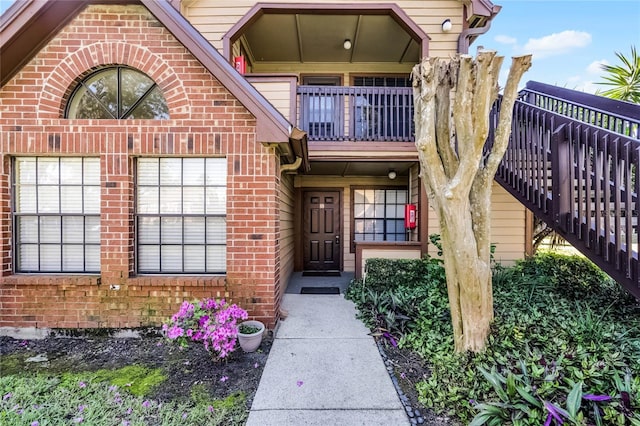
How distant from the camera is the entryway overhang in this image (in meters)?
6.58

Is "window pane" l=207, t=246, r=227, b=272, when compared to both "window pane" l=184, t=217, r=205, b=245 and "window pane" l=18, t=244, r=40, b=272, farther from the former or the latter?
"window pane" l=18, t=244, r=40, b=272

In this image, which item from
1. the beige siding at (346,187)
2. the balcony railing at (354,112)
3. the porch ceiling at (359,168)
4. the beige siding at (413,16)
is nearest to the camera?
the balcony railing at (354,112)

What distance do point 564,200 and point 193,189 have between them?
16.9 ft

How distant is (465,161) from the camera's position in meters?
3.30

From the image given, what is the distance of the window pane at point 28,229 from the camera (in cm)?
439

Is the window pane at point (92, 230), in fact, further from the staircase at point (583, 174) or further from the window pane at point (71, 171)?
the staircase at point (583, 174)

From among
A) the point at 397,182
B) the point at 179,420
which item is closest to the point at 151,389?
the point at 179,420

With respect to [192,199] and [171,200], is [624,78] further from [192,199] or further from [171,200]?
[171,200]

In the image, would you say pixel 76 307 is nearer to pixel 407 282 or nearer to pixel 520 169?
pixel 407 282

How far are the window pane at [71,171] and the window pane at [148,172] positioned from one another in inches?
32.8

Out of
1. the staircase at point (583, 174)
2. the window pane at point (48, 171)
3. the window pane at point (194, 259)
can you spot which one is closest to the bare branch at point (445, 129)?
the staircase at point (583, 174)

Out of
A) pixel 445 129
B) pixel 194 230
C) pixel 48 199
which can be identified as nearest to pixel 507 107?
pixel 445 129

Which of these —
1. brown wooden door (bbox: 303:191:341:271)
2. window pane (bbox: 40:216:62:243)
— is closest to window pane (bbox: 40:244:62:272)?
window pane (bbox: 40:216:62:243)

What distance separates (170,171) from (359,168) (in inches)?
185
